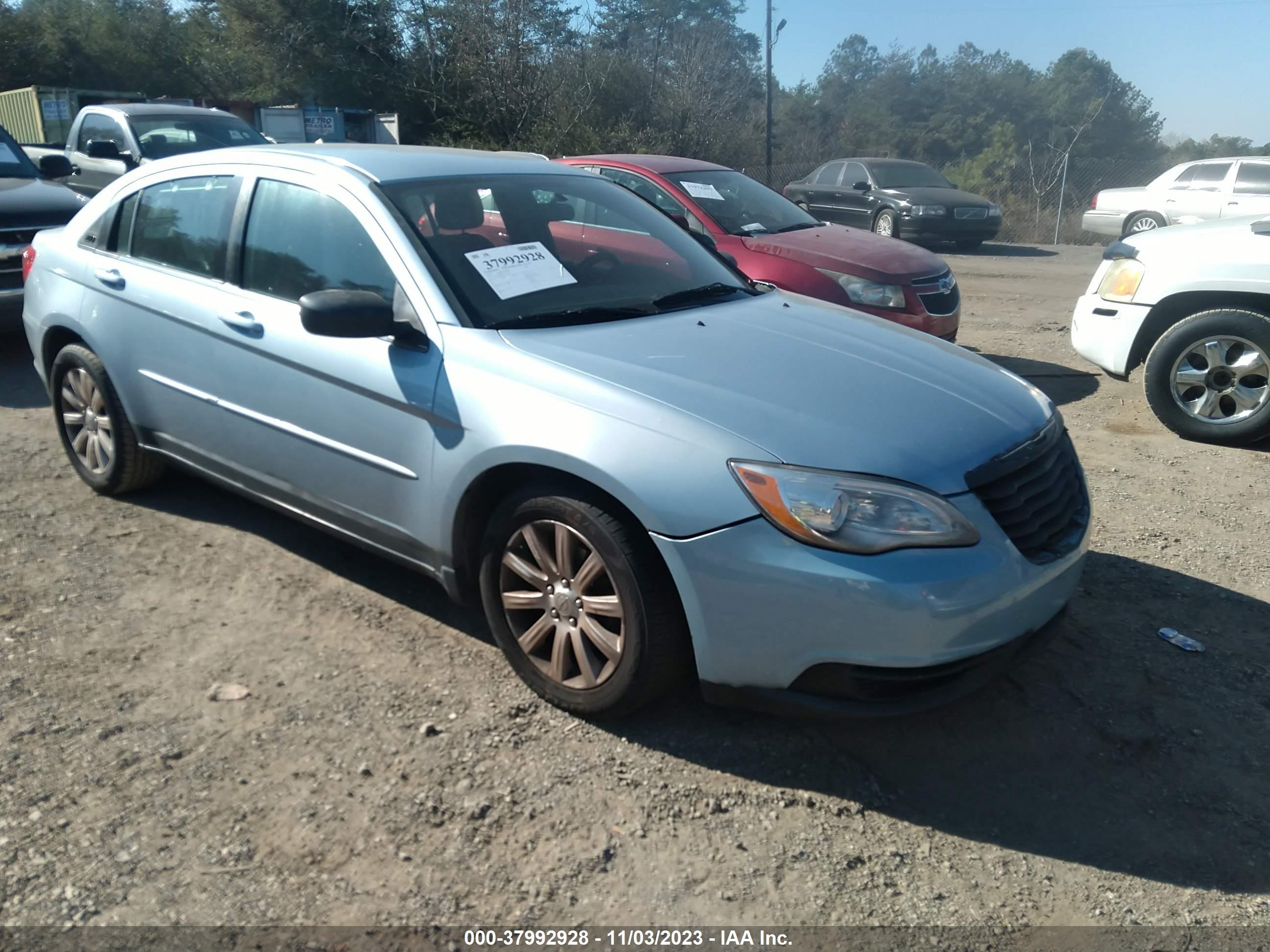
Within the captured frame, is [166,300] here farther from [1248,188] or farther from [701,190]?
[1248,188]

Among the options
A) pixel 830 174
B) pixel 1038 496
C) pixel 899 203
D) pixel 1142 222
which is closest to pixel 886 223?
pixel 899 203

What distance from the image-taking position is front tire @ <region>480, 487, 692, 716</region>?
298 cm

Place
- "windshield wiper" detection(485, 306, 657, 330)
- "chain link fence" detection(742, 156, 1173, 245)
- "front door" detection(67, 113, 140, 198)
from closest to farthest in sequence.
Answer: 1. "windshield wiper" detection(485, 306, 657, 330)
2. "front door" detection(67, 113, 140, 198)
3. "chain link fence" detection(742, 156, 1173, 245)

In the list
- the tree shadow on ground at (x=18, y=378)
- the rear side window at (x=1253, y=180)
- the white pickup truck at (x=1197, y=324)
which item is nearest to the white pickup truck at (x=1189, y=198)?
the rear side window at (x=1253, y=180)

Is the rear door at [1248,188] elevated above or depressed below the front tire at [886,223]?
above

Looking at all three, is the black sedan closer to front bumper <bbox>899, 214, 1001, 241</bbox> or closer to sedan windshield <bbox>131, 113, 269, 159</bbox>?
front bumper <bbox>899, 214, 1001, 241</bbox>

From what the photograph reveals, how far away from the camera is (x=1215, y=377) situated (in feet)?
20.5

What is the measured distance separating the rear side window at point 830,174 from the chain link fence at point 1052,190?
3152mm

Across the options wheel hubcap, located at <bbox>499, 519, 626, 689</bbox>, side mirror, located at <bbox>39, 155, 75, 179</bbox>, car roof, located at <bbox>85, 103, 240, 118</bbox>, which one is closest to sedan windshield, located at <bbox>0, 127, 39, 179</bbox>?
side mirror, located at <bbox>39, 155, 75, 179</bbox>

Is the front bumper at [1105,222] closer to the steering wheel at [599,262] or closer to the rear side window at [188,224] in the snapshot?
the steering wheel at [599,262]

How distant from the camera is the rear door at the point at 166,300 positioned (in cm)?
416

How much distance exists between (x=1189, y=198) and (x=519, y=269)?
54.3 ft

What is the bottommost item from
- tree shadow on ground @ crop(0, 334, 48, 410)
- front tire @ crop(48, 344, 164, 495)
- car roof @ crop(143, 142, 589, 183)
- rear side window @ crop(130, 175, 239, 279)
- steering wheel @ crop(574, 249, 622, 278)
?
tree shadow on ground @ crop(0, 334, 48, 410)

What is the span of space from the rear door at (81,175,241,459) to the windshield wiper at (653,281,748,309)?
1711 mm
